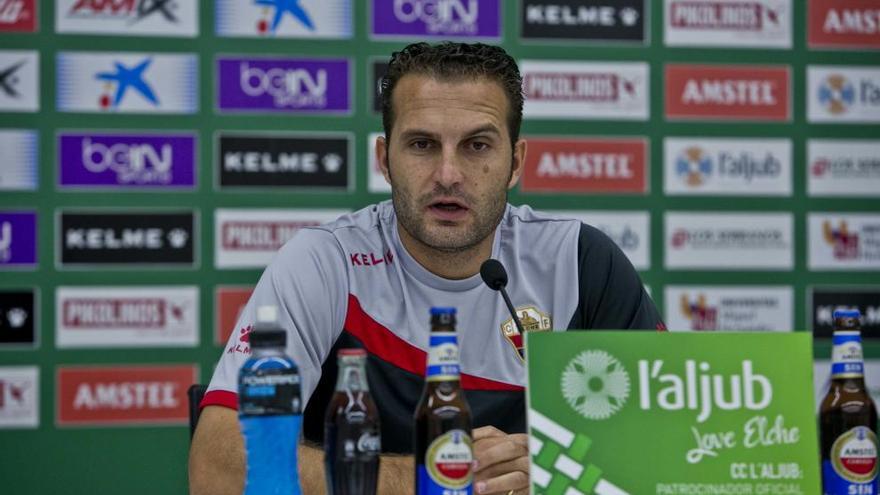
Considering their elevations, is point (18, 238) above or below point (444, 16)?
below

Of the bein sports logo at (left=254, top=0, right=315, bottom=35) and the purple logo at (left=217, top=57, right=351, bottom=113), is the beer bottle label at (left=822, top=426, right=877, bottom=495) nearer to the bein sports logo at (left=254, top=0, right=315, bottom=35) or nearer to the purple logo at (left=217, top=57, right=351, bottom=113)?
the purple logo at (left=217, top=57, right=351, bottom=113)

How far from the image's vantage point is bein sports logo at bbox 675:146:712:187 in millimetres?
3039

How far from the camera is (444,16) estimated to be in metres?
2.98

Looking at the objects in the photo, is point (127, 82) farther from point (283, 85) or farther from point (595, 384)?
point (595, 384)

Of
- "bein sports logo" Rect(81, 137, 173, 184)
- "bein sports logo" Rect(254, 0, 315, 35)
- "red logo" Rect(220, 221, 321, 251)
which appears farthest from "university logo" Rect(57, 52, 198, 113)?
"red logo" Rect(220, 221, 321, 251)

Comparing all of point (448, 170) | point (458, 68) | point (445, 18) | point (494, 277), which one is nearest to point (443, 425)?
point (494, 277)

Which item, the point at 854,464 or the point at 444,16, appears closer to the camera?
the point at 854,464

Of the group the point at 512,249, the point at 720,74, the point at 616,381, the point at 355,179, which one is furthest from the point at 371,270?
the point at 720,74

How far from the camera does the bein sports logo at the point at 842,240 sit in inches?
121

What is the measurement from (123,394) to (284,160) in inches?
30.4

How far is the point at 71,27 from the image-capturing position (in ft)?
9.32

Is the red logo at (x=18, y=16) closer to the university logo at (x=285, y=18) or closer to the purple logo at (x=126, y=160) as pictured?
the purple logo at (x=126, y=160)

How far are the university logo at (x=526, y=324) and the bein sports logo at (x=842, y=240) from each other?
185 centimetres

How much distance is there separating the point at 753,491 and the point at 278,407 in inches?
17.3
